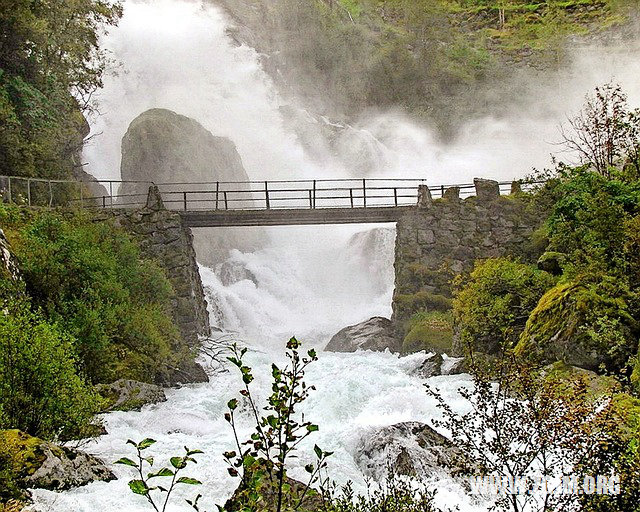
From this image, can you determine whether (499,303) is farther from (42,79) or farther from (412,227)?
(42,79)

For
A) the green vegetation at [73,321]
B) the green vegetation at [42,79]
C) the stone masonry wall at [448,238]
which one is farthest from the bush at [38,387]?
the stone masonry wall at [448,238]

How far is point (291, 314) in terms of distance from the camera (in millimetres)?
30562

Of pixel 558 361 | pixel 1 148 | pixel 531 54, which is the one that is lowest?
pixel 558 361

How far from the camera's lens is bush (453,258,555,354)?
15.8 metres

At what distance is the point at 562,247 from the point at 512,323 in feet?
9.94

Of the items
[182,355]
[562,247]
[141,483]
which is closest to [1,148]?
[182,355]

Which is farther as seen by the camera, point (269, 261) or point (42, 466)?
point (269, 261)

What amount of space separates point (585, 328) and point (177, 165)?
89.8ft

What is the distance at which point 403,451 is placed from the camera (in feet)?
30.9

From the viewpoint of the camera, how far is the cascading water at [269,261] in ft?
36.1

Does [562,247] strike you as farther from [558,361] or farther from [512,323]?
[558,361]

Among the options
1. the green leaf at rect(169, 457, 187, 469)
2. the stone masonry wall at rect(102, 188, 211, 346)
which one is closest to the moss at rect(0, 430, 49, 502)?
the green leaf at rect(169, 457, 187, 469)

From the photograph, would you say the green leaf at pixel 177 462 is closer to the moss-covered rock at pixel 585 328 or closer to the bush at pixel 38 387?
the bush at pixel 38 387

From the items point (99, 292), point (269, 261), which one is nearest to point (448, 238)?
point (99, 292)
